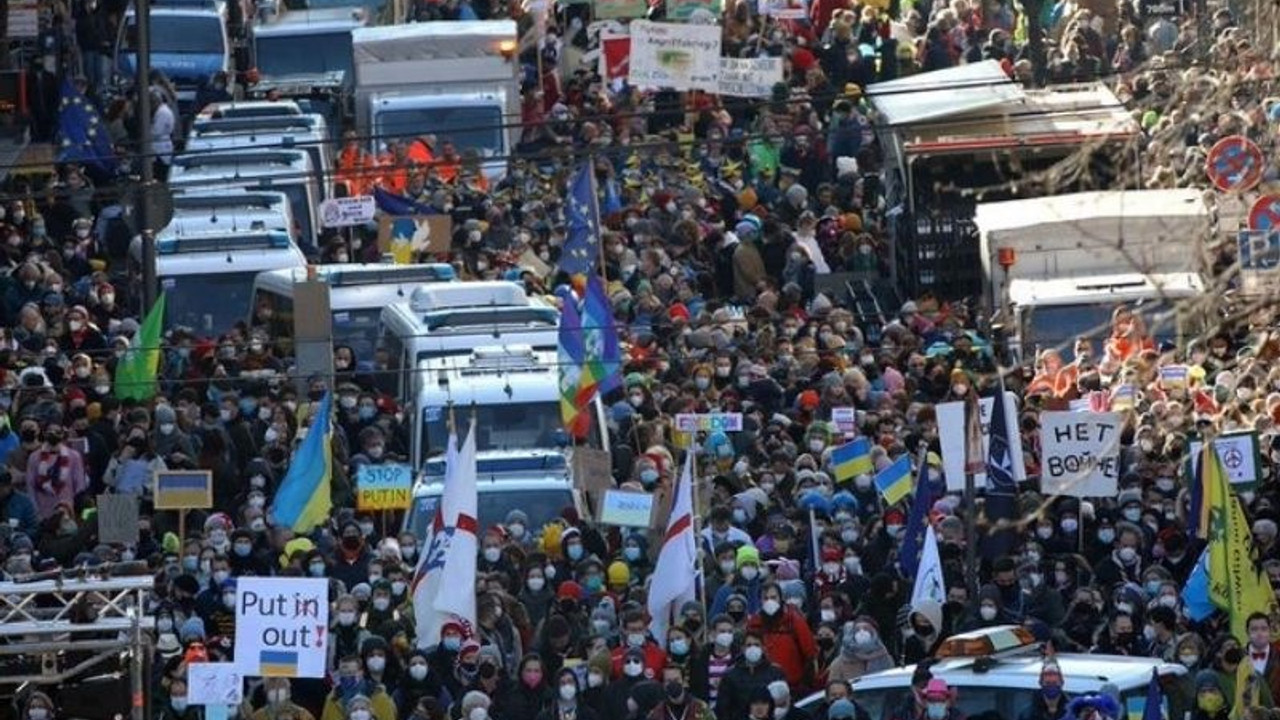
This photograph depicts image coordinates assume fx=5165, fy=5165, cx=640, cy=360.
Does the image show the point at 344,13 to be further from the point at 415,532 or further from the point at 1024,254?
the point at 415,532

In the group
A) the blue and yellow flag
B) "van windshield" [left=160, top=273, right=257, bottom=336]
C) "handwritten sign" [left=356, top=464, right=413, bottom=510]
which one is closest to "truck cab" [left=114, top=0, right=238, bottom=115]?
"van windshield" [left=160, top=273, right=257, bottom=336]

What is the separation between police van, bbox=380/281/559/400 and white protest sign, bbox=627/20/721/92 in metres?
6.16

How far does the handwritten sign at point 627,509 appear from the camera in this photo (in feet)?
109

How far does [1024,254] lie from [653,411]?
473cm

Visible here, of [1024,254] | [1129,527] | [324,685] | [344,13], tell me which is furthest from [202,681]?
[344,13]

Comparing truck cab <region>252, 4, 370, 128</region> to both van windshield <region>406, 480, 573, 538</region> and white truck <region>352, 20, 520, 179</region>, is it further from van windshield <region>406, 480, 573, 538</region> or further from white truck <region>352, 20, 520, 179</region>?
van windshield <region>406, 480, 573, 538</region>

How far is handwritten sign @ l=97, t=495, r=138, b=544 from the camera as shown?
3406cm

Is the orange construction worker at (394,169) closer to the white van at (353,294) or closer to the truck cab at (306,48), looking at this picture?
the white van at (353,294)

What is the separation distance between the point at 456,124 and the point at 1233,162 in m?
22.5

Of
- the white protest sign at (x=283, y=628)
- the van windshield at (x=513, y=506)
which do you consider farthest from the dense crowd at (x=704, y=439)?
the white protest sign at (x=283, y=628)

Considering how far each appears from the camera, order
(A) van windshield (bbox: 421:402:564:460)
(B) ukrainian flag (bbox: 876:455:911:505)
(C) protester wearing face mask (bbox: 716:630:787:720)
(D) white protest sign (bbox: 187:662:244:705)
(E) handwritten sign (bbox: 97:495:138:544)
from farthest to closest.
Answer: (A) van windshield (bbox: 421:402:564:460)
(E) handwritten sign (bbox: 97:495:138:544)
(B) ukrainian flag (bbox: 876:455:911:505)
(C) protester wearing face mask (bbox: 716:630:787:720)
(D) white protest sign (bbox: 187:662:244:705)

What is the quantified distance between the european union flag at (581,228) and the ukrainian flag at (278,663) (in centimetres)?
1114

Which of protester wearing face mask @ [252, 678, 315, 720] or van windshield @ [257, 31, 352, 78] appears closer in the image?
protester wearing face mask @ [252, 678, 315, 720]

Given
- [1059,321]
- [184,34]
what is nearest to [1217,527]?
[1059,321]
